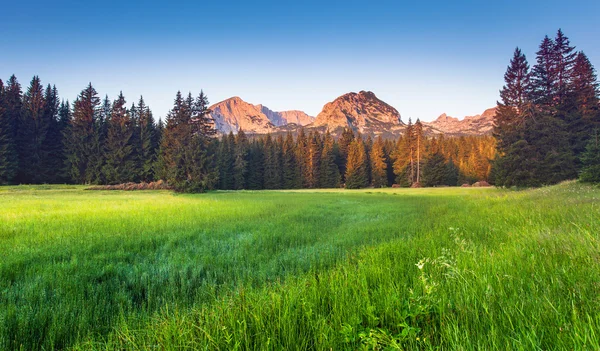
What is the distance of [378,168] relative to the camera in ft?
216

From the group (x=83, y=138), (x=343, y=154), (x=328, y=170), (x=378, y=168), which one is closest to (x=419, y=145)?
(x=378, y=168)

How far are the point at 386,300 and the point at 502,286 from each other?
1173mm

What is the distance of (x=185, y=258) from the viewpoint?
6.41m

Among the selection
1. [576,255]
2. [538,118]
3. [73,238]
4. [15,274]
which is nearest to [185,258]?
[15,274]

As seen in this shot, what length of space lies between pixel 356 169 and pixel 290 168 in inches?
651

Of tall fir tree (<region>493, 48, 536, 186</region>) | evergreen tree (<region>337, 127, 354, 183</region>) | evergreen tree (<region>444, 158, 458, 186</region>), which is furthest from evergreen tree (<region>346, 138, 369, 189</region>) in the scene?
tall fir tree (<region>493, 48, 536, 186</region>)

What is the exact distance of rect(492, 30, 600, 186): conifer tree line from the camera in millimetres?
25906

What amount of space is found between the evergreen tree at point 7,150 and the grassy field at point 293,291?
46.2m

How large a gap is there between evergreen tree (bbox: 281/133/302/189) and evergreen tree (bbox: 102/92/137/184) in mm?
32077

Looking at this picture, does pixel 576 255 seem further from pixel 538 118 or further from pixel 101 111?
pixel 101 111

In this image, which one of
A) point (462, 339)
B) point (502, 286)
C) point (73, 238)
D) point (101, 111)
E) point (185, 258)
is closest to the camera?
point (462, 339)

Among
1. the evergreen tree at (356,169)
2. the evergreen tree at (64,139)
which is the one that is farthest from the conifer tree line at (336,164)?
the evergreen tree at (64,139)

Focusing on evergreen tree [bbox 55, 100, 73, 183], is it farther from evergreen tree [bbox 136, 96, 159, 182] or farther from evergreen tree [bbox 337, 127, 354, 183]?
evergreen tree [bbox 337, 127, 354, 183]

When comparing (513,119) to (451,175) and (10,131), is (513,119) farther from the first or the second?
(10,131)
